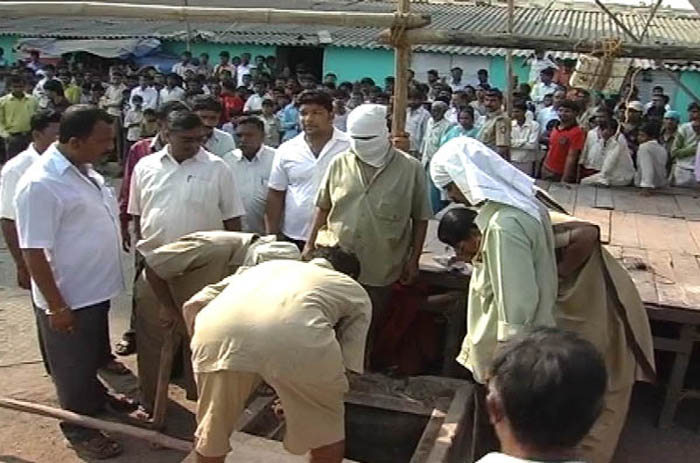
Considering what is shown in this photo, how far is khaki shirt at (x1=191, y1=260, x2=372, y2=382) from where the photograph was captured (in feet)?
8.68

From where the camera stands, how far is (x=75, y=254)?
12.2 ft

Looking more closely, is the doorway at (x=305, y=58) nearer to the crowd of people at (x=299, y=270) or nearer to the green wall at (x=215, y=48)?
the green wall at (x=215, y=48)

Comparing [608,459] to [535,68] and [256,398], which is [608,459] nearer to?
[256,398]

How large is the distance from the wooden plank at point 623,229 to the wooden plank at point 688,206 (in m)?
0.51

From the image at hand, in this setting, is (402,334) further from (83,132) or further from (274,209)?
(83,132)

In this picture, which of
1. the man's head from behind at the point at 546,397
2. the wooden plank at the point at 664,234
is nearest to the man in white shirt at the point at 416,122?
the wooden plank at the point at 664,234

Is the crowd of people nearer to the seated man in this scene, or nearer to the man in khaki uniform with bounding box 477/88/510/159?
the seated man

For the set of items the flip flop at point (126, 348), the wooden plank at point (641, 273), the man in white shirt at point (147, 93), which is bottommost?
the flip flop at point (126, 348)

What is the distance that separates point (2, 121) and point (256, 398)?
8.71m

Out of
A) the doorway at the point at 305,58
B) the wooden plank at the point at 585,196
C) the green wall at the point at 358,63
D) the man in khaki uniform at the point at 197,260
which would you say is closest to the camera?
the man in khaki uniform at the point at 197,260

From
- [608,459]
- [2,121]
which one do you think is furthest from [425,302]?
[2,121]

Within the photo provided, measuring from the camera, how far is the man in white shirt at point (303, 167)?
459cm

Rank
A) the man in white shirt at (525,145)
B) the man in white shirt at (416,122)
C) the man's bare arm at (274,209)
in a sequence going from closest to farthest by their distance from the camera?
the man's bare arm at (274,209) < the man in white shirt at (525,145) < the man in white shirt at (416,122)

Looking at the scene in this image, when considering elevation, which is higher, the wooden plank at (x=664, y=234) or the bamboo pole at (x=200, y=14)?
the bamboo pole at (x=200, y=14)
